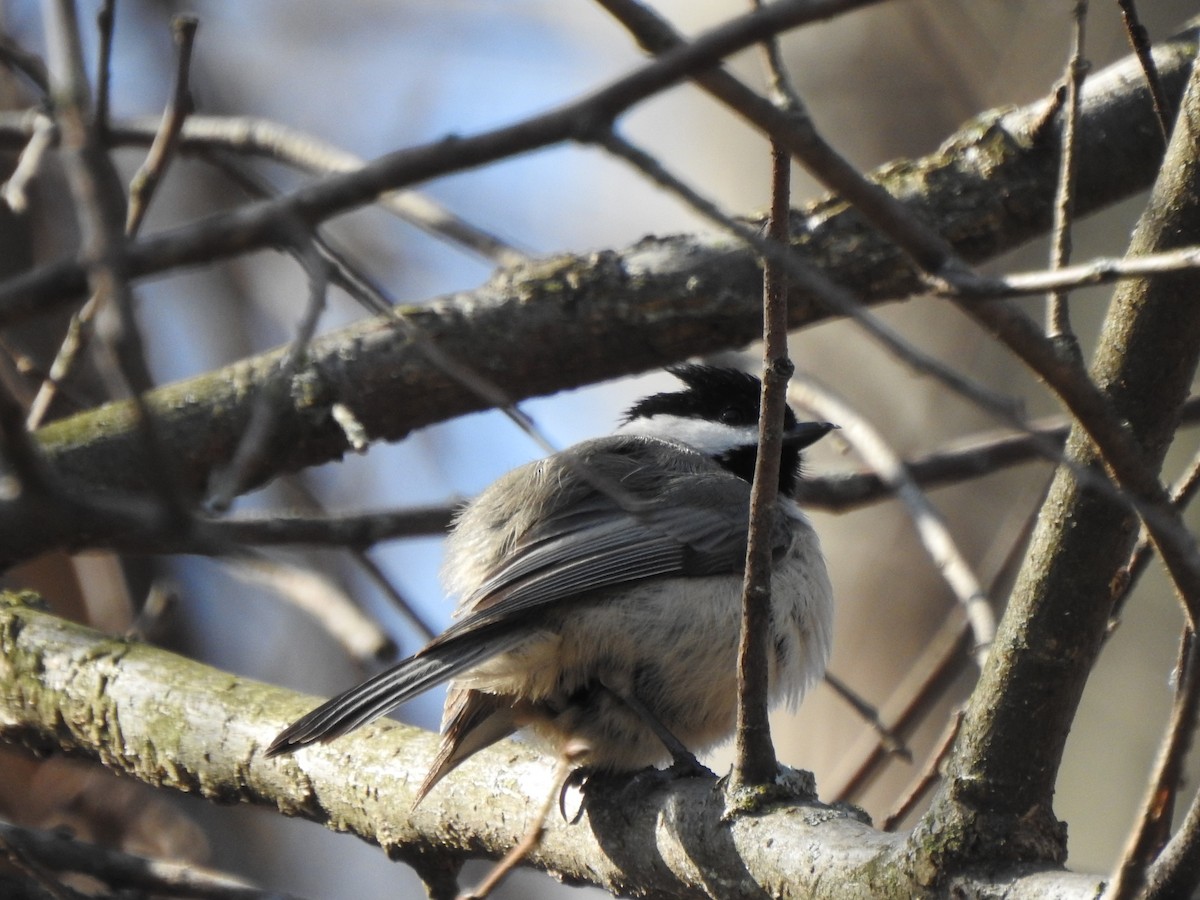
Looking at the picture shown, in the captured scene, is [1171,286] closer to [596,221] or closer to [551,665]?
[551,665]

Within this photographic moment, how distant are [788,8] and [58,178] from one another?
554 cm

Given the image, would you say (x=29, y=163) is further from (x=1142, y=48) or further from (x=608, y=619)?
(x=1142, y=48)

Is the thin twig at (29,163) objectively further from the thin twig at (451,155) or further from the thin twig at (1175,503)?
the thin twig at (1175,503)

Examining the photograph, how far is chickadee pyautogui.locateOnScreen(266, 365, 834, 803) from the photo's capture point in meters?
2.69

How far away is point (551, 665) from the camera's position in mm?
2775

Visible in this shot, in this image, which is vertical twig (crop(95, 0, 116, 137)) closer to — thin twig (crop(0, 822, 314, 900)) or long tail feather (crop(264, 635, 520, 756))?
long tail feather (crop(264, 635, 520, 756))

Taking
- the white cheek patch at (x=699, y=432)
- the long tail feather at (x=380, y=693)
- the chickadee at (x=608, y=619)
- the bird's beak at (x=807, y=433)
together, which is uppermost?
the white cheek patch at (x=699, y=432)

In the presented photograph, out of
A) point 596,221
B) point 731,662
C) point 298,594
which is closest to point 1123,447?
point 731,662

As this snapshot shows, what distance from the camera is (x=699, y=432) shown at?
3750 millimetres

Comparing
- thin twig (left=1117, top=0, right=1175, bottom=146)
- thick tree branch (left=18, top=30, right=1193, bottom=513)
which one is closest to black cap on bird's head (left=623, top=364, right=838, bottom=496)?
thick tree branch (left=18, top=30, right=1193, bottom=513)

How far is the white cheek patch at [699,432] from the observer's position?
3.63 meters

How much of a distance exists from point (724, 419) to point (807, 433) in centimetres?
35

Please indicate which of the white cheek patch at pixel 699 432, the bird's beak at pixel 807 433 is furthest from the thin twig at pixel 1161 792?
the white cheek patch at pixel 699 432

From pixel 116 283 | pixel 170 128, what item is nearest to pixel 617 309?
pixel 170 128
